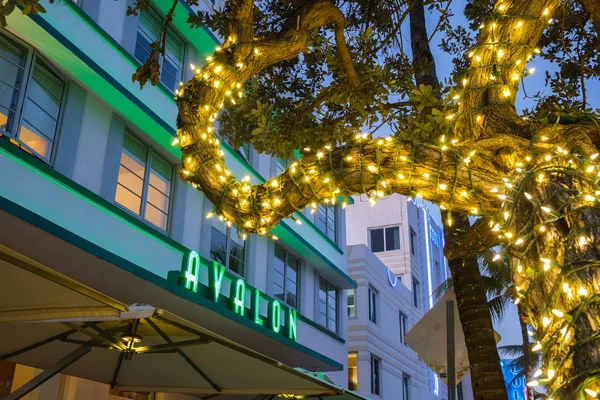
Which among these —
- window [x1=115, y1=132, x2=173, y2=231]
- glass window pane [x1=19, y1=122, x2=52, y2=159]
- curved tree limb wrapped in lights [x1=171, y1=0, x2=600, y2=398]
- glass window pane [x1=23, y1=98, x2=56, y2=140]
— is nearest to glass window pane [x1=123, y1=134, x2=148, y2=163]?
window [x1=115, y1=132, x2=173, y2=231]

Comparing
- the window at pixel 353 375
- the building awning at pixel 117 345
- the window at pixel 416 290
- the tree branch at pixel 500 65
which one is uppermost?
the window at pixel 416 290

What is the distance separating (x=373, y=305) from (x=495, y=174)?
24982 millimetres

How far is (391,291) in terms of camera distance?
30.1 metres

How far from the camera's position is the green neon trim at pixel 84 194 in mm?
8805

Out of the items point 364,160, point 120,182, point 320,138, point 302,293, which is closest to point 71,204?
point 120,182

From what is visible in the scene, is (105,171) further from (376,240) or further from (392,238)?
(376,240)

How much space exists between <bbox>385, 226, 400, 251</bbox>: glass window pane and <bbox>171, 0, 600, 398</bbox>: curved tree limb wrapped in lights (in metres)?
33.3

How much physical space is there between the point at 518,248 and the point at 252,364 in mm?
4328

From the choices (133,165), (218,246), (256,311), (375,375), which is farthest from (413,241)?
(133,165)

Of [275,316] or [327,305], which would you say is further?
[327,305]

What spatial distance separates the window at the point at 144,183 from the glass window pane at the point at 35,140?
1.79m

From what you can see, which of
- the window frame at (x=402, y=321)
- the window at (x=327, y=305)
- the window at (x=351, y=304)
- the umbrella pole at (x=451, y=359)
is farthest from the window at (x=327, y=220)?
the umbrella pole at (x=451, y=359)

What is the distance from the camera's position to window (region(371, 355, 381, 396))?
25719mm

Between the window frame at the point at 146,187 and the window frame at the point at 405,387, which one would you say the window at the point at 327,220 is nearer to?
the window frame at the point at 146,187
